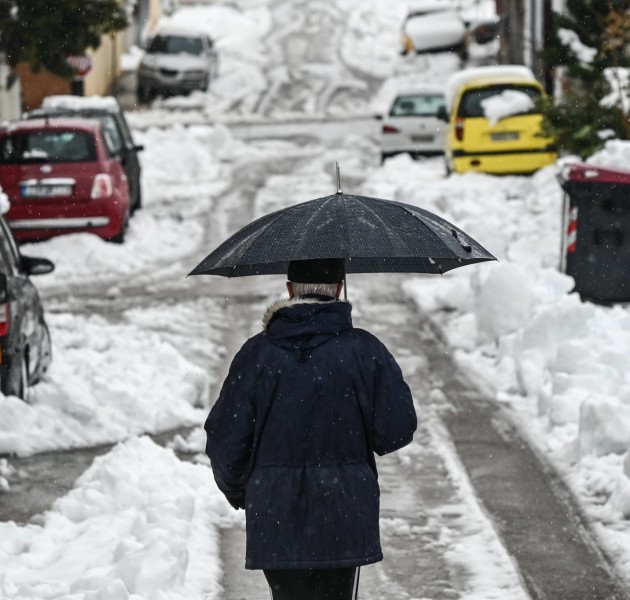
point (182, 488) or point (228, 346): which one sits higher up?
point (182, 488)

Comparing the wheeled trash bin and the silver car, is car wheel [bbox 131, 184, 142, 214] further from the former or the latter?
the silver car

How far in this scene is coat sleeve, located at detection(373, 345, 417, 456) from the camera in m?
4.29

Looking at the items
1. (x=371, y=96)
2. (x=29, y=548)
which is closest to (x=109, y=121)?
(x=29, y=548)

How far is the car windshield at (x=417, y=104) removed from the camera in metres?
27.2

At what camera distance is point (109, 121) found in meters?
21.1

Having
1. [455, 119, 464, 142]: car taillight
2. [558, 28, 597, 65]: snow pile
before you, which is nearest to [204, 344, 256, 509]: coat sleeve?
[558, 28, 597, 65]: snow pile

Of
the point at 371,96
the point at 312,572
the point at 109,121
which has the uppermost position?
the point at 312,572

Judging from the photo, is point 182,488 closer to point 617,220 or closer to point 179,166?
point 617,220

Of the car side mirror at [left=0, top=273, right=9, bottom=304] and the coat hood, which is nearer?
the coat hood

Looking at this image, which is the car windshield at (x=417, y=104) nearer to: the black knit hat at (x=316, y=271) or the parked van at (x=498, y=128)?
the parked van at (x=498, y=128)

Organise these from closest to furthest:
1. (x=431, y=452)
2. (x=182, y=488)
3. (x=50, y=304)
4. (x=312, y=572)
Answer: (x=312, y=572)
(x=182, y=488)
(x=431, y=452)
(x=50, y=304)

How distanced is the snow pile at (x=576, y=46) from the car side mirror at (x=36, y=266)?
40.1 ft

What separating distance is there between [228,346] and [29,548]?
5.48 m

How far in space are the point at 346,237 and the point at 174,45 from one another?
3653 cm
